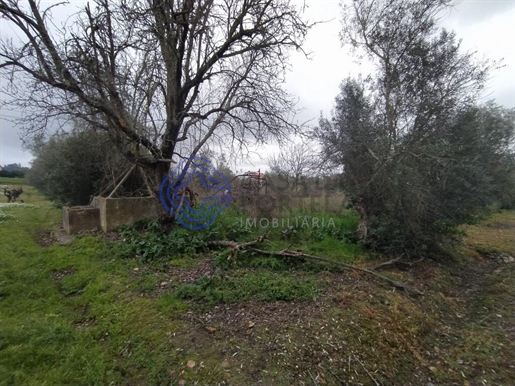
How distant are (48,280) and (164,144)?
315cm

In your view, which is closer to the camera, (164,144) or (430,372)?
(430,372)

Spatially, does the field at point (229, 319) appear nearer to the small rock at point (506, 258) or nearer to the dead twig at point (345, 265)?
the dead twig at point (345, 265)

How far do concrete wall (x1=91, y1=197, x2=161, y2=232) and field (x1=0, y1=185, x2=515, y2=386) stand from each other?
766mm

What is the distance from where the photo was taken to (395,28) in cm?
707

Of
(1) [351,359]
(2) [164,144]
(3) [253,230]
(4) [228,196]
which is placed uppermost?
(2) [164,144]

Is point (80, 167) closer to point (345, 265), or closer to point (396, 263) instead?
point (345, 265)

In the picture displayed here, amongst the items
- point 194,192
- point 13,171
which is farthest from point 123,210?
point 13,171

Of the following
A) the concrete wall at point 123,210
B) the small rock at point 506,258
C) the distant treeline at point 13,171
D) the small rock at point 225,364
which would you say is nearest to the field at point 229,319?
the small rock at point 225,364

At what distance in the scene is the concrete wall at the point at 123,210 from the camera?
6363mm

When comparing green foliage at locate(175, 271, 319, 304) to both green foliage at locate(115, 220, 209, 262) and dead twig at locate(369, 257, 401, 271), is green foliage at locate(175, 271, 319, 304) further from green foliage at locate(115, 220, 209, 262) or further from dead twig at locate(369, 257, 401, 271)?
dead twig at locate(369, 257, 401, 271)

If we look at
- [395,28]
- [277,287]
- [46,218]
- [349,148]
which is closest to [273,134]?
[349,148]

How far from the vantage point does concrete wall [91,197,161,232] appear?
6.36 metres

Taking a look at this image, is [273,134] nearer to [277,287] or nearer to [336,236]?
[336,236]

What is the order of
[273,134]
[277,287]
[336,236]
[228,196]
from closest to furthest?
[277,287] → [273,134] → [336,236] → [228,196]
